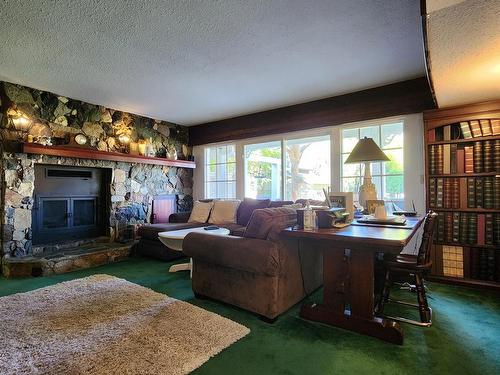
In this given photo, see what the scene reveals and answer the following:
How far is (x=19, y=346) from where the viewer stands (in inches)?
70.5

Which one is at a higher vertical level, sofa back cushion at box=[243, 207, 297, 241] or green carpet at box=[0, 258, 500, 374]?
sofa back cushion at box=[243, 207, 297, 241]

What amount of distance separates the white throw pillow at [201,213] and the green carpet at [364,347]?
2339 mm

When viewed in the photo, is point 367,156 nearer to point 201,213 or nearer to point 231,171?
point 201,213

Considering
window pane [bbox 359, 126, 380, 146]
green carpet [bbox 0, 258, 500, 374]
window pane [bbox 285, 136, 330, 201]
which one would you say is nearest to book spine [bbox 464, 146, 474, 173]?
window pane [bbox 359, 126, 380, 146]

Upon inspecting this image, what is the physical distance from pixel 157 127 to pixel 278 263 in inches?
167

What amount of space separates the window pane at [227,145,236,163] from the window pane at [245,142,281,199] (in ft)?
0.99

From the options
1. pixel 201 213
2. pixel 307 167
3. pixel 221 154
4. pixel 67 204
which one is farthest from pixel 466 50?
pixel 67 204

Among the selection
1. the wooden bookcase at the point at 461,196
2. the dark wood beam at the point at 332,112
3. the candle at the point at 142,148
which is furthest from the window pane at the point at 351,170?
the candle at the point at 142,148

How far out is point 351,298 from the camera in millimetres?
2039

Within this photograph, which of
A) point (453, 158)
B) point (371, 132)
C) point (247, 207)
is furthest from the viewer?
point (247, 207)

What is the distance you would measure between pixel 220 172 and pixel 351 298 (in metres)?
4.06

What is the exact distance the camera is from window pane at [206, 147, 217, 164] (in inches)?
228

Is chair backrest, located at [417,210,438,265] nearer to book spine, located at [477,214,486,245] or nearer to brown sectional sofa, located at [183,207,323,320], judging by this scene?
brown sectional sofa, located at [183,207,323,320]

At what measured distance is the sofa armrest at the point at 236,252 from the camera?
206 centimetres
